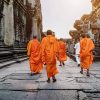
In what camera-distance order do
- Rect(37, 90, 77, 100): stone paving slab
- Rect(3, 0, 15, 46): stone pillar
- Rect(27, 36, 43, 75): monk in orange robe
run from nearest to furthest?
Rect(37, 90, 77, 100): stone paving slab → Rect(27, 36, 43, 75): monk in orange robe → Rect(3, 0, 15, 46): stone pillar

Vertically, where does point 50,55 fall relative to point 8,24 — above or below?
below

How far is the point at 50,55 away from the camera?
10719 mm

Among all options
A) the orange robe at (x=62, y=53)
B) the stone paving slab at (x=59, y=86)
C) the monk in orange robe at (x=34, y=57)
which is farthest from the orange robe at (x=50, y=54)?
the orange robe at (x=62, y=53)

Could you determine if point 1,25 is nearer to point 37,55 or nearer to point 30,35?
point 37,55

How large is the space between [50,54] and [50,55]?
40mm

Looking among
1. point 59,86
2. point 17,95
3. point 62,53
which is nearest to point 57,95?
point 17,95

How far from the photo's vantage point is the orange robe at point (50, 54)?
1061cm

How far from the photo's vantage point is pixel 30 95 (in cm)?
804

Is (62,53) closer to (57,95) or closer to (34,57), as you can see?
(34,57)

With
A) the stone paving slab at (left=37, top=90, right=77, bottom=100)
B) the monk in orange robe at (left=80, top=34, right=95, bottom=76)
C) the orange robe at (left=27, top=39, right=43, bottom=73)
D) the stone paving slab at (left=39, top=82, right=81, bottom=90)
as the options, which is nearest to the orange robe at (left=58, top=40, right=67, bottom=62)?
the orange robe at (left=27, top=39, right=43, bottom=73)

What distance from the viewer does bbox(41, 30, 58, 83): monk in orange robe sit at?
10611 millimetres

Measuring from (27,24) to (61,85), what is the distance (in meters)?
31.6

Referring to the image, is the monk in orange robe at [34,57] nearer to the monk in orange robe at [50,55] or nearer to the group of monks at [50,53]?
the group of monks at [50,53]

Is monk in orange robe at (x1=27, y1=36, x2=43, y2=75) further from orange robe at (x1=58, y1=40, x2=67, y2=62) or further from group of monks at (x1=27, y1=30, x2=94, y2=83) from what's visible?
orange robe at (x1=58, y1=40, x2=67, y2=62)
